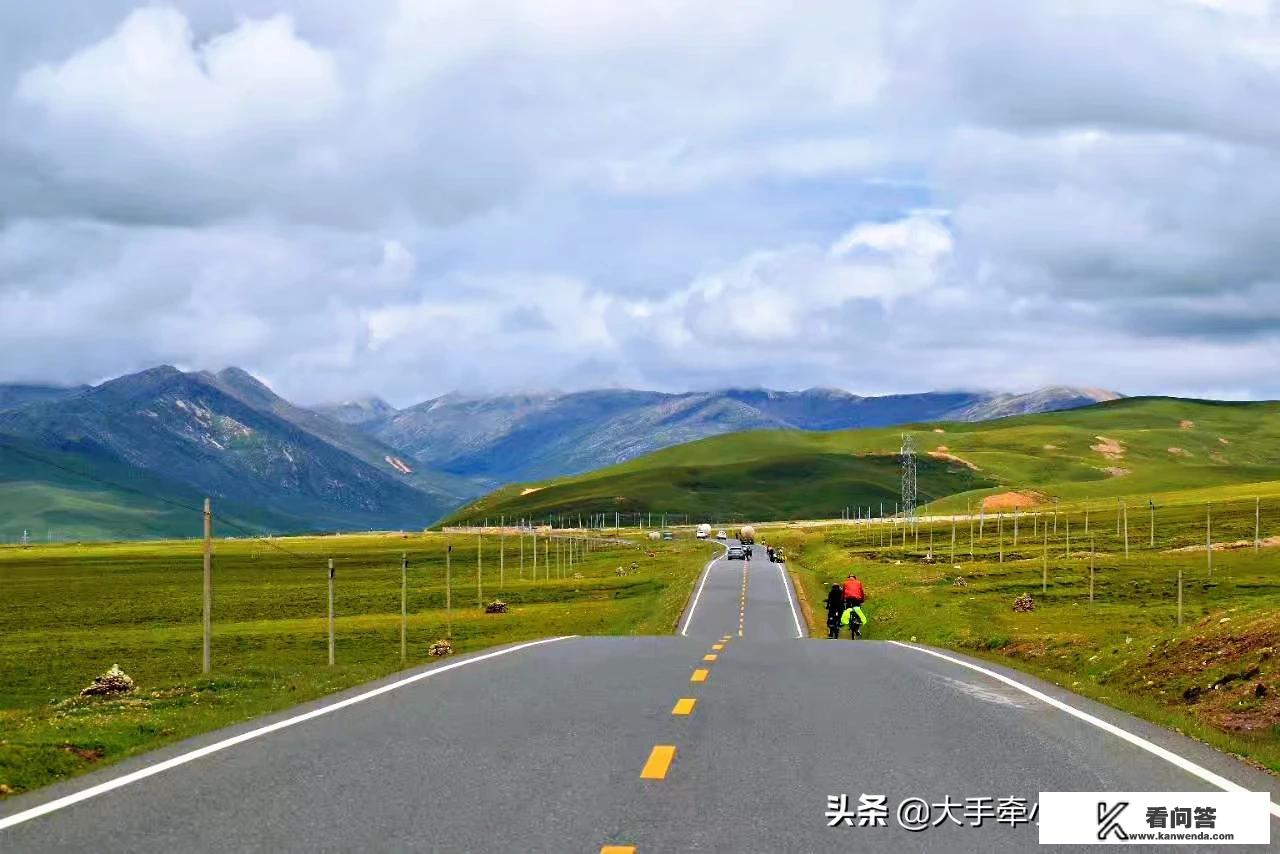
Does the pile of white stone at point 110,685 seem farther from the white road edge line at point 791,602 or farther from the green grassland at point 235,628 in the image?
the white road edge line at point 791,602

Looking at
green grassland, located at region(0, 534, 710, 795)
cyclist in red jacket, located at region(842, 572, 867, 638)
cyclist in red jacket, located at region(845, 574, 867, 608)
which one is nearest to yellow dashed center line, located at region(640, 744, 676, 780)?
green grassland, located at region(0, 534, 710, 795)

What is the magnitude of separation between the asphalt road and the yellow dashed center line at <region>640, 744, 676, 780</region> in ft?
0.10

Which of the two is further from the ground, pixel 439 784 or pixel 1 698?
pixel 439 784

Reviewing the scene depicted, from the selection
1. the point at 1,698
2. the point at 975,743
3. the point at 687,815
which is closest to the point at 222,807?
the point at 687,815

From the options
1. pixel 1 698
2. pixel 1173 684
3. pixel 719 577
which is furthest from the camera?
pixel 719 577

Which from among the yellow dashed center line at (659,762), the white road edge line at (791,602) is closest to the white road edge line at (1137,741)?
the yellow dashed center line at (659,762)

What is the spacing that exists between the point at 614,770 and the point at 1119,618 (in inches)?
2124

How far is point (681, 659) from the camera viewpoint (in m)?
24.6

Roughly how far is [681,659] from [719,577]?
8663cm

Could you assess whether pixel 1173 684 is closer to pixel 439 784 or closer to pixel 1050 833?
pixel 1050 833

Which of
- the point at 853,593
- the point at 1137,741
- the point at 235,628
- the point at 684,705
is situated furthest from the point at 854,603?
the point at 235,628

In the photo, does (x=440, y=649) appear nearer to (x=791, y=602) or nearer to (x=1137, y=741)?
(x=791, y=602)

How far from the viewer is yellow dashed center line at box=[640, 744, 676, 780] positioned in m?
12.0

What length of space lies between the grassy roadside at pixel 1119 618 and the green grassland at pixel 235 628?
1266 cm
